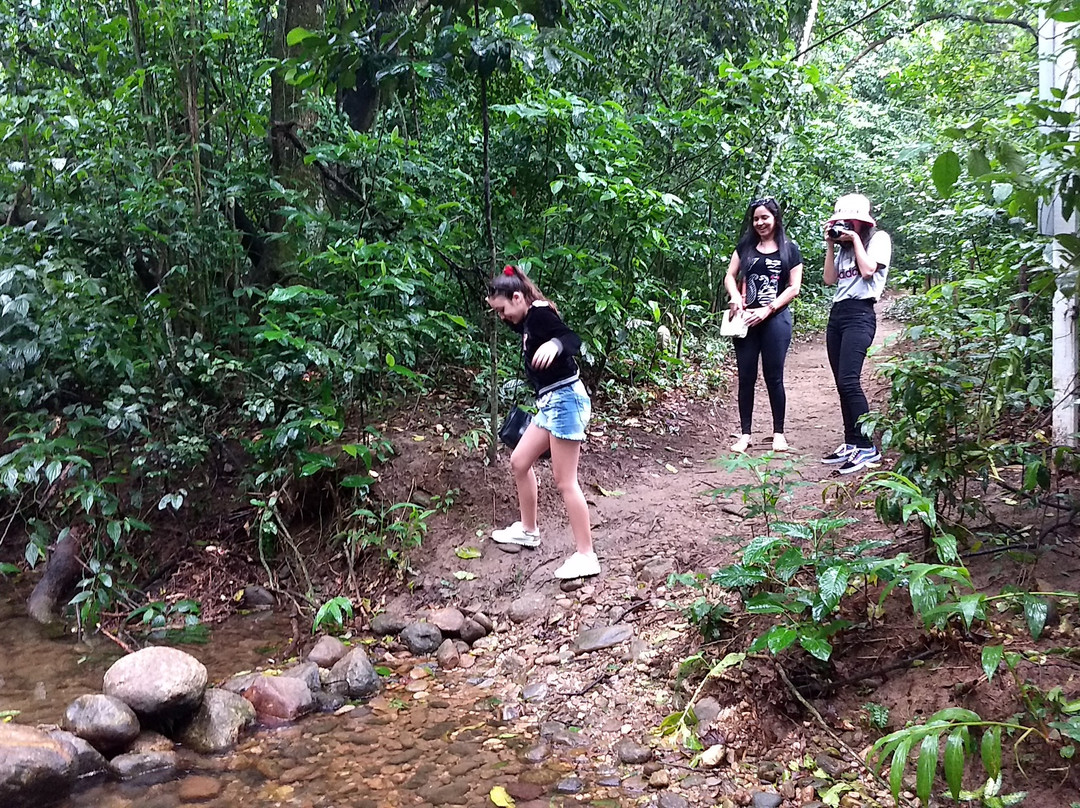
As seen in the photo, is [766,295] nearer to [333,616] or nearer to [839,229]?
[839,229]

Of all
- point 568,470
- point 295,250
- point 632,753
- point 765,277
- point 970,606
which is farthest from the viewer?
point 295,250

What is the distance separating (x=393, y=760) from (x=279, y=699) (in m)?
0.70

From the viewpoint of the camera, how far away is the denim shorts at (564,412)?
3.72 meters

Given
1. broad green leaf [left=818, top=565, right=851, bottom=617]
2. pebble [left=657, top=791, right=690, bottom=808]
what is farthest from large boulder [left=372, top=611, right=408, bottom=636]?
broad green leaf [left=818, top=565, right=851, bottom=617]

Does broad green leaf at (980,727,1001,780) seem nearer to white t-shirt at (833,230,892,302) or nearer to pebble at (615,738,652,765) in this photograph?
pebble at (615,738,652,765)

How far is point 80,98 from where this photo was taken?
15.2 feet

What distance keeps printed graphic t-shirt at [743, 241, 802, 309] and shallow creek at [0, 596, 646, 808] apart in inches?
113

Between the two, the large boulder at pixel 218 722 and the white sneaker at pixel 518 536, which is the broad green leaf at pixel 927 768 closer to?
the large boulder at pixel 218 722

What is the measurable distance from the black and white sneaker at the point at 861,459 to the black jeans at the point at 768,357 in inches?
21.2

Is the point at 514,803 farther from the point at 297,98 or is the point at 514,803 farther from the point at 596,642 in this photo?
the point at 297,98

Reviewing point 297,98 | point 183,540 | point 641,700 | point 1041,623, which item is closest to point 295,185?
point 297,98

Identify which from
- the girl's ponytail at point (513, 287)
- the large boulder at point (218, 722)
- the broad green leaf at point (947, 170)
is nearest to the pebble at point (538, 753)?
the large boulder at point (218, 722)

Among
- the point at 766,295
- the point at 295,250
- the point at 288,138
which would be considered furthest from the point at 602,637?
the point at 288,138

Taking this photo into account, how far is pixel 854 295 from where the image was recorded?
173 inches
